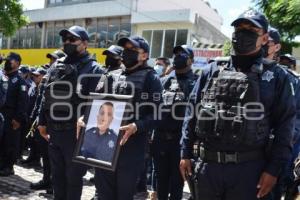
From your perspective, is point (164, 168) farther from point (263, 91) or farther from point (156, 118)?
point (263, 91)

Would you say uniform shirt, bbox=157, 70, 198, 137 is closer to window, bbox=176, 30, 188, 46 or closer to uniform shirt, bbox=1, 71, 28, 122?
uniform shirt, bbox=1, 71, 28, 122

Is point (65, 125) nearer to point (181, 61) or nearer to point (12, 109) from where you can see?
point (181, 61)

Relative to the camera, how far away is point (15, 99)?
7.35 m

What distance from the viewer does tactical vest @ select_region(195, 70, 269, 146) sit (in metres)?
3.01

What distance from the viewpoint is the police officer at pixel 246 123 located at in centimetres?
303

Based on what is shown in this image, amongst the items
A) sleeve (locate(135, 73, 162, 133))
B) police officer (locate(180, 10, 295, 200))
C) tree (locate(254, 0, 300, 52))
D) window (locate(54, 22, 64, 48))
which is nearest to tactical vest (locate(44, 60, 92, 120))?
sleeve (locate(135, 73, 162, 133))

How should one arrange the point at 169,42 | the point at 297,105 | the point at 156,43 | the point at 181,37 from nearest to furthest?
the point at 297,105 < the point at 181,37 < the point at 169,42 < the point at 156,43

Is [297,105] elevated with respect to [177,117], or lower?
elevated

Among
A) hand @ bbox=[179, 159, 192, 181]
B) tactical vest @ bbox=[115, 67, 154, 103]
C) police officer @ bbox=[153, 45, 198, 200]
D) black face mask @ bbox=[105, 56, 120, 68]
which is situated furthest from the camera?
black face mask @ bbox=[105, 56, 120, 68]

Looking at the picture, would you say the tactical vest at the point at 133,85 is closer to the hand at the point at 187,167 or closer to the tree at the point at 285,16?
the hand at the point at 187,167

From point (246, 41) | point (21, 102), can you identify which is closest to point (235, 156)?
point (246, 41)

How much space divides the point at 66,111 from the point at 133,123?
108 cm

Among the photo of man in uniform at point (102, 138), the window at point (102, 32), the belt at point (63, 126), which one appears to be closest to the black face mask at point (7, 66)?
the belt at point (63, 126)

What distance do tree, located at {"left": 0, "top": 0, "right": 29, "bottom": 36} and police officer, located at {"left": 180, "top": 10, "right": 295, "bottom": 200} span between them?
57.4ft
